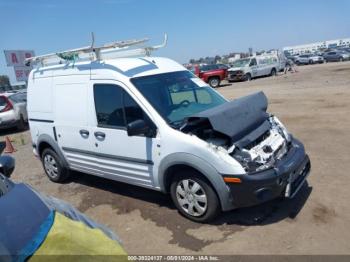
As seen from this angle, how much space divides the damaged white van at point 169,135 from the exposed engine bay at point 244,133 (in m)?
0.01

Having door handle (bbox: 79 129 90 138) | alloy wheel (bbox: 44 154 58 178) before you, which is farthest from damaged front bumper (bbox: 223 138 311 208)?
alloy wheel (bbox: 44 154 58 178)

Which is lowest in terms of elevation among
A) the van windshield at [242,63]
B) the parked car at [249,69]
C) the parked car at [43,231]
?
the parked car at [249,69]

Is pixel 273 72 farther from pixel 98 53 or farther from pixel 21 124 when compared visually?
pixel 98 53

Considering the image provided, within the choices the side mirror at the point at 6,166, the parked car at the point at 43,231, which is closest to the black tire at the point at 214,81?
the side mirror at the point at 6,166

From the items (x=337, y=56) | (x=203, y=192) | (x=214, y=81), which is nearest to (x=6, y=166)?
(x=203, y=192)

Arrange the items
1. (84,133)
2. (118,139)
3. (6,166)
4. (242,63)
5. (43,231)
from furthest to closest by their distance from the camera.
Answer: (242,63) → (84,133) → (118,139) → (6,166) → (43,231)

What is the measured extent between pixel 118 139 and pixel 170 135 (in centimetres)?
97

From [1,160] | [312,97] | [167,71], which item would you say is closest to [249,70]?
[312,97]

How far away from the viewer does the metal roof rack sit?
5.70 m

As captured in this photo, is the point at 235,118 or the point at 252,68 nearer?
the point at 235,118

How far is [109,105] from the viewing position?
17.2ft

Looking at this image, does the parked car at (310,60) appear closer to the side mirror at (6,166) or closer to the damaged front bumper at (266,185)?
the damaged front bumper at (266,185)

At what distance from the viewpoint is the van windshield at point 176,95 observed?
4836 millimetres

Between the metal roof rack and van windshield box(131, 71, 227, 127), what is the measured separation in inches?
40.4
